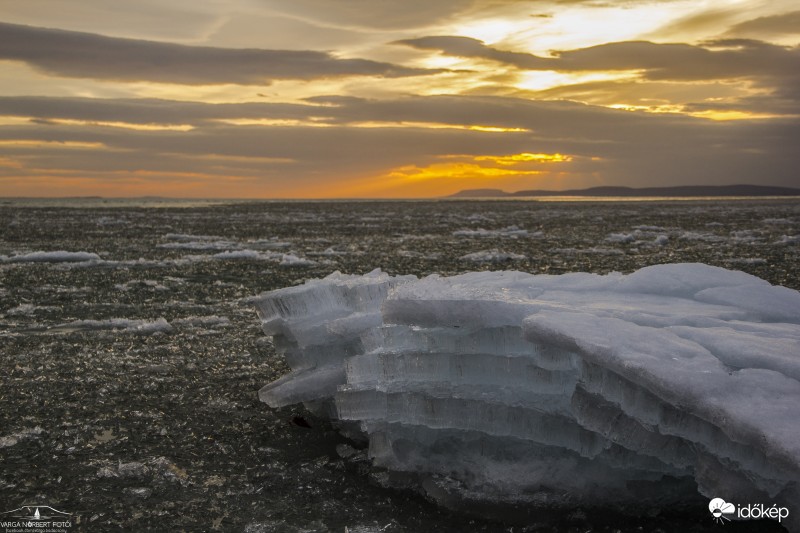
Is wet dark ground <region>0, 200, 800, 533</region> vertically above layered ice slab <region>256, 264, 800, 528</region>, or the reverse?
layered ice slab <region>256, 264, 800, 528</region>

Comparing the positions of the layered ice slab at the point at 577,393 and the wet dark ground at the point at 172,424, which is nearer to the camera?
the layered ice slab at the point at 577,393

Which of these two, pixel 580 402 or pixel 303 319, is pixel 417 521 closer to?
pixel 580 402

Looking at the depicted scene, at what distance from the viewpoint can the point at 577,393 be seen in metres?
3.56

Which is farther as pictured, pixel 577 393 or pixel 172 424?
pixel 172 424

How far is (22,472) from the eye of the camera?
4086 millimetres

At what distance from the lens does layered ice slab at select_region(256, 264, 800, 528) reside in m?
3.16

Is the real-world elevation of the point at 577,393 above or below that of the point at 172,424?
above

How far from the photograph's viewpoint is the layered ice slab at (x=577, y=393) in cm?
316

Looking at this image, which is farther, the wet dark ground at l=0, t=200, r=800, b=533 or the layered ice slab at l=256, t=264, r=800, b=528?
the wet dark ground at l=0, t=200, r=800, b=533

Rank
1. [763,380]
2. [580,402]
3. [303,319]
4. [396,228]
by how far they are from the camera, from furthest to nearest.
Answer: [396,228]
[303,319]
[580,402]
[763,380]

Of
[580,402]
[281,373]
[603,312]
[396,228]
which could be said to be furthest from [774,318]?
[396,228]

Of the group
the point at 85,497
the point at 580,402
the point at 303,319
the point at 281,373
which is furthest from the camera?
the point at 281,373

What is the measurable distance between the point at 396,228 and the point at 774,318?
2305 centimetres

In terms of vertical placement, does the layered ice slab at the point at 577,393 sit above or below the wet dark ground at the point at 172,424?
above
